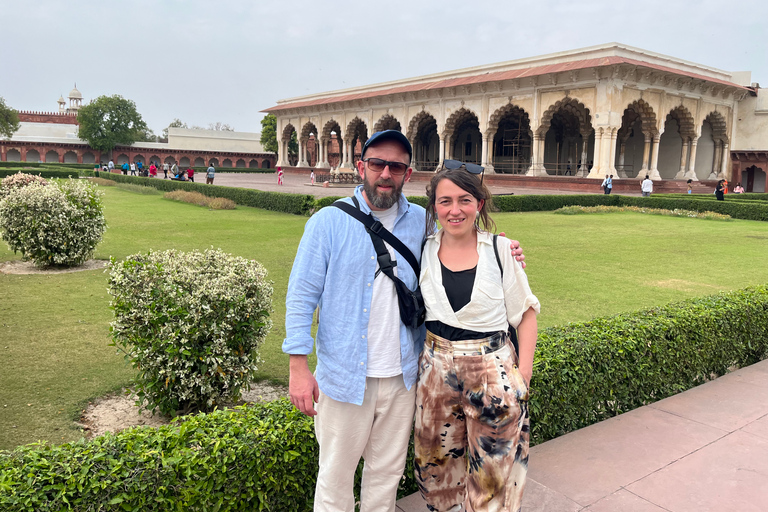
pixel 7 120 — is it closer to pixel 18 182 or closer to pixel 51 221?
pixel 18 182

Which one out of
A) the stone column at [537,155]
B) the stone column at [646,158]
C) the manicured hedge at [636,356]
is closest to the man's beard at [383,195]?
the manicured hedge at [636,356]

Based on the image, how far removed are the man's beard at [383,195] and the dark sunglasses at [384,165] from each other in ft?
0.12

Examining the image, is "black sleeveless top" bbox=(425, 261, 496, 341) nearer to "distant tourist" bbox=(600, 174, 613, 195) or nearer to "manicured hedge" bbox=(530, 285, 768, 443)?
"manicured hedge" bbox=(530, 285, 768, 443)

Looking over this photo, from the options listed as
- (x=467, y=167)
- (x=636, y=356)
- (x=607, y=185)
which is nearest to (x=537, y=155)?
(x=607, y=185)

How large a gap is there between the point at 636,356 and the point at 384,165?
2.21 meters

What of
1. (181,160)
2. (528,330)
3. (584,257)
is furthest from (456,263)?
(181,160)

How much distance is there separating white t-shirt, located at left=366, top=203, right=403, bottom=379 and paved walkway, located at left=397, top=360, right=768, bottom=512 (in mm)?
822

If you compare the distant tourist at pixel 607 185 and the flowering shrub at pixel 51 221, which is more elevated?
the distant tourist at pixel 607 185

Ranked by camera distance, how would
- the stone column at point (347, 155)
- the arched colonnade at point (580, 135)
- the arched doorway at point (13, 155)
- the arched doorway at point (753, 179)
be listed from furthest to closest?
the arched doorway at point (13, 155)
the stone column at point (347, 155)
the arched doorway at point (753, 179)
the arched colonnade at point (580, 135)

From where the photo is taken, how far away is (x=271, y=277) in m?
6.93

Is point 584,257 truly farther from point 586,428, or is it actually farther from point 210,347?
point 210,347

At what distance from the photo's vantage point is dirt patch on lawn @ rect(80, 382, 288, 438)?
3.25 meters

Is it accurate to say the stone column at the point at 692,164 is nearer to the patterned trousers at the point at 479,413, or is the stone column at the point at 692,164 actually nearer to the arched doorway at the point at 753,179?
the arched doorway at the point at 753,179

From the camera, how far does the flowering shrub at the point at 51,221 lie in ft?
22.6
